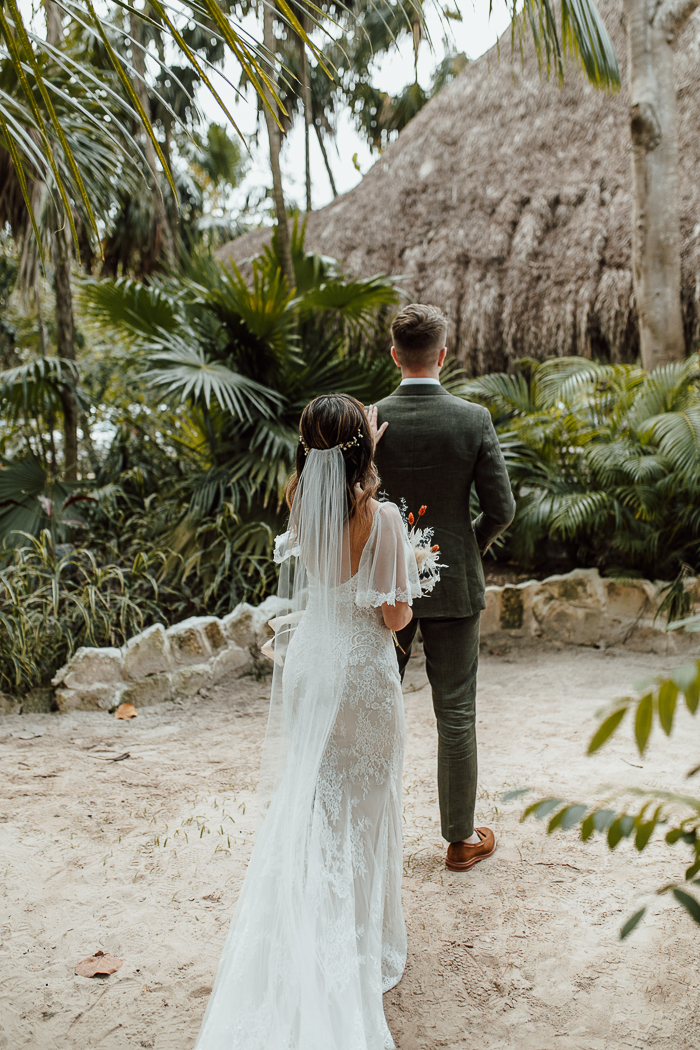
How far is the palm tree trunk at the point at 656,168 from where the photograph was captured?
6066 mm

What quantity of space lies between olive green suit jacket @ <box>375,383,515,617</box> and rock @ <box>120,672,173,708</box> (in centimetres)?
240

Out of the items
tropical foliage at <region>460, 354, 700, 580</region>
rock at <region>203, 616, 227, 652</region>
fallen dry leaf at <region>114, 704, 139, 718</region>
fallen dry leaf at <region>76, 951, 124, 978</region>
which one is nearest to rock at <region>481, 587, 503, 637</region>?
tropical foliage at <region>460, 354, 700, 580</region>

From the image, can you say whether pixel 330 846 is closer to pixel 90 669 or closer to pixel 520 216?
pixel 90 669

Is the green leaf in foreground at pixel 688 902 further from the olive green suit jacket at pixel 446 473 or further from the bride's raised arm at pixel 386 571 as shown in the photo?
the olive green suit jacket at pixel 446 473

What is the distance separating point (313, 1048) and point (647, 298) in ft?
20.5

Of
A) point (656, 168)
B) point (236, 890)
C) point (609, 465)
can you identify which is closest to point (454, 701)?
point (236, 890)

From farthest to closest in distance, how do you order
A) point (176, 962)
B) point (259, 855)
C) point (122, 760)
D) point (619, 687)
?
1. point (619, 687)
2. point (122, 760)
3. point (176, 962)
4. point (259, 855)

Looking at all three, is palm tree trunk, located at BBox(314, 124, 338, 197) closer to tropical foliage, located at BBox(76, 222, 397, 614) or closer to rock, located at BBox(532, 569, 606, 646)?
tropical foliage, located at BBox(76, 222, 397, 614)

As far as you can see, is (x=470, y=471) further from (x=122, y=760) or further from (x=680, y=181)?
(x=680, y=181)

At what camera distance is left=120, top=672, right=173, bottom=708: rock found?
4195mm

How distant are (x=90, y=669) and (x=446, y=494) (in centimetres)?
269

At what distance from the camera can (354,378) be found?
17.2ft

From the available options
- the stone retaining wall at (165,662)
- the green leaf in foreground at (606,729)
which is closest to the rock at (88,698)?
the stone retaining wall at (165,662)

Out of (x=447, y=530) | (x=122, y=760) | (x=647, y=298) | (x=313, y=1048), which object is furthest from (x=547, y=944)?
(x=647, y=298)
